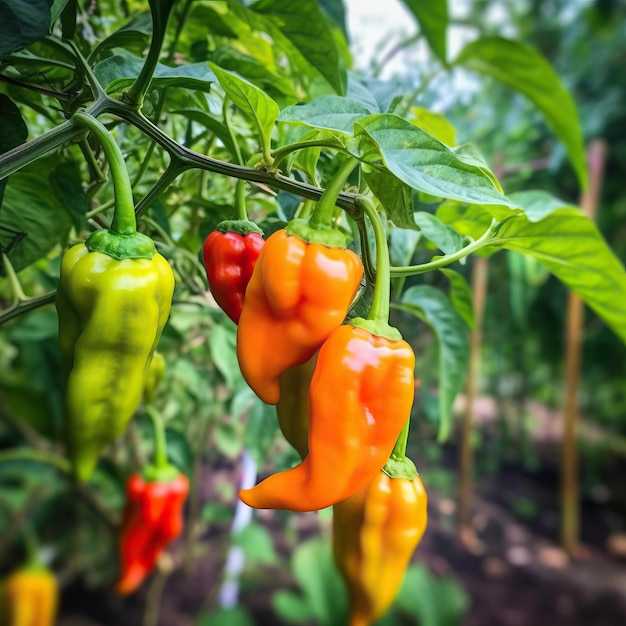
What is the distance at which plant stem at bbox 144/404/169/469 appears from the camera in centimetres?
68

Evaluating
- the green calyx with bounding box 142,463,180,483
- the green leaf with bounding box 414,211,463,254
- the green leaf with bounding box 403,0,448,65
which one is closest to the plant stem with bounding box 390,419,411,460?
the green leaf with bounding box 414,211,463,254

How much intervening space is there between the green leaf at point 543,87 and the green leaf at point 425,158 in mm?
325

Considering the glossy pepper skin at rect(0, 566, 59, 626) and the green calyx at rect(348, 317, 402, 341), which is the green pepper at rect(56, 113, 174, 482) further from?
the glossy pepper skin at rect(0, 566, 59, 626)

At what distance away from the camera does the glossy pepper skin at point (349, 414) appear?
269 mm

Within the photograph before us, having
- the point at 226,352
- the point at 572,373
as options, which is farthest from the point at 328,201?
the point at 572,373

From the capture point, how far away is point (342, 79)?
381 millimetres

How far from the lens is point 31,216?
1.29 ft

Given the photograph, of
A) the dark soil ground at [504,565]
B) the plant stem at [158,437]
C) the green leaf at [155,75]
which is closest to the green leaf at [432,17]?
the green leaf at [155,75]

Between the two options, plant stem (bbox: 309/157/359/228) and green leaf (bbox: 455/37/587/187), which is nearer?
plant stem (bbox: 309/157/359/228)

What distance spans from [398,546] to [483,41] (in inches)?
21.7

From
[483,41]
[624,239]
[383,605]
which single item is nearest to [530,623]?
[624,239]

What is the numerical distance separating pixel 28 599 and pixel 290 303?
944mm

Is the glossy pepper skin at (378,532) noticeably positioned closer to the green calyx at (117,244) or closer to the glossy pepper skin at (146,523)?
the green calyx at (117,244)

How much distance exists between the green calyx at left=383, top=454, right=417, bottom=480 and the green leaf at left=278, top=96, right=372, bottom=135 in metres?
0.20
